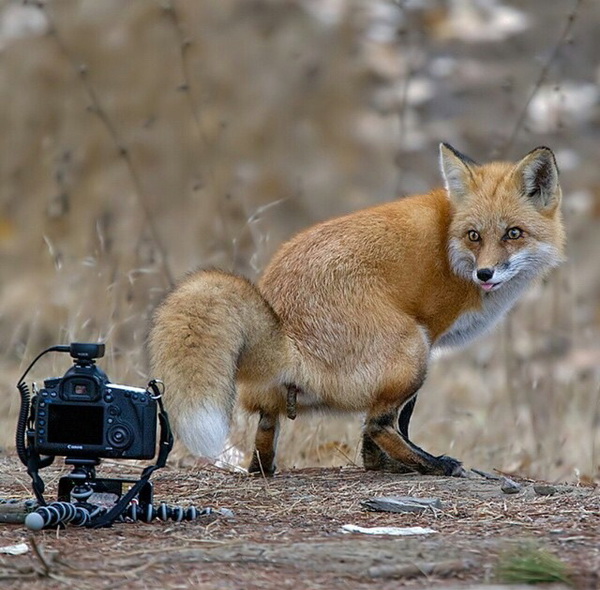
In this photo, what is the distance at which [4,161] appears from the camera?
40.3ft

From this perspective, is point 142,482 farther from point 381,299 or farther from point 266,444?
point 381,299

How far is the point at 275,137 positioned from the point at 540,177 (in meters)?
8.51

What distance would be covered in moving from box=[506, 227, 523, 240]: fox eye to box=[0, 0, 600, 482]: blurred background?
2070mm

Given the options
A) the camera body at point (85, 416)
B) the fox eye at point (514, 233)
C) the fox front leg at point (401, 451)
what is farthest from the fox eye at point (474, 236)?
the camera body at point (85, 416)

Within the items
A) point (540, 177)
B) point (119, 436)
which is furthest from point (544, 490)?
point (119, 436)

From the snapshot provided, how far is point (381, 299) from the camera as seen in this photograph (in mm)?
5332

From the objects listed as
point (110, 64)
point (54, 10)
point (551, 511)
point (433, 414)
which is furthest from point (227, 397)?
point (54, 10)

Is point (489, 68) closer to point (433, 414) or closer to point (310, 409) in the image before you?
point (433, 414)

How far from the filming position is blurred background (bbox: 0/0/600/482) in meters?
8.84

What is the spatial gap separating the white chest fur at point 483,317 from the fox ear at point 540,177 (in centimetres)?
44

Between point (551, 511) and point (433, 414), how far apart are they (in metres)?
3.58

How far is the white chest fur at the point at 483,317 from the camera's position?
18.4 feet

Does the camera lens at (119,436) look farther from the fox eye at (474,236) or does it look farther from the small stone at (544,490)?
the fox eye at (474,236)

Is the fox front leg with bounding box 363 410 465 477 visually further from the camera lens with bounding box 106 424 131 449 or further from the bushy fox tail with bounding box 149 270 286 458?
the camera lens with bounding box 106 424 131 449
